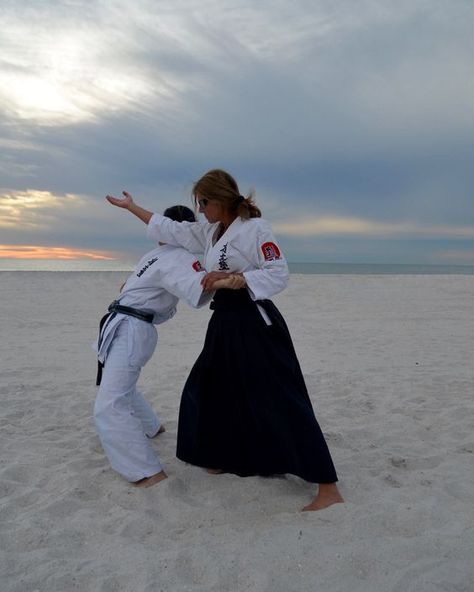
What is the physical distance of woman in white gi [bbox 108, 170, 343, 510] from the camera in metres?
3.06

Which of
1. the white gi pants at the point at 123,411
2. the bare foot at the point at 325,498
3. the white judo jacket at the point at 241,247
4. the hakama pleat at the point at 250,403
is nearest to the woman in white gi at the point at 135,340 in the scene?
the white gi pants at the point at 123,411

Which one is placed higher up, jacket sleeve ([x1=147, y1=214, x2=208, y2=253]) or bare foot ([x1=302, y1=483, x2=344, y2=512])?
jacket sleeve ([x1=147, y1=214, x2=208, y2=253])

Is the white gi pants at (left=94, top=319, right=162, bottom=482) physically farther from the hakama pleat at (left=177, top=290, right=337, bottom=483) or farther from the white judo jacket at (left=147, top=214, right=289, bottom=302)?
the white judo jacket at (left=147, top=214, right=289, bottom=302)

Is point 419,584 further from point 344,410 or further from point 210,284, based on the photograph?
point 344,410

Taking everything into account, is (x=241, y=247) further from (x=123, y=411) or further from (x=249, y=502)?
(x=249, y=502)

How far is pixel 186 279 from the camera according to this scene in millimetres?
3258

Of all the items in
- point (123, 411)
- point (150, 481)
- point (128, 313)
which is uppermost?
point (128, 313)

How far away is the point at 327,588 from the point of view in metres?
2.30

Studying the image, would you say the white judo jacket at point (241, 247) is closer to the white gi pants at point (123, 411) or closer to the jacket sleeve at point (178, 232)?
the jacket sleeve at point (178, 232)

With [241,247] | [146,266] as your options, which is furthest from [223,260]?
[146,266]

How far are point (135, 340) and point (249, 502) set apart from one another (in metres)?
1.21

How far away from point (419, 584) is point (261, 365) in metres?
1.36

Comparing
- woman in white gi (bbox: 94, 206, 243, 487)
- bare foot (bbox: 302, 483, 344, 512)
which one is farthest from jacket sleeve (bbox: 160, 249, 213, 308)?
bare foot (bbox: 302, 483, 344, 512)

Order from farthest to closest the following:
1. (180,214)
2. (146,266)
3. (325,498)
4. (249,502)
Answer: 1. (180,214)
2. (146,266)
3. (249,502)
4. (325,498)
